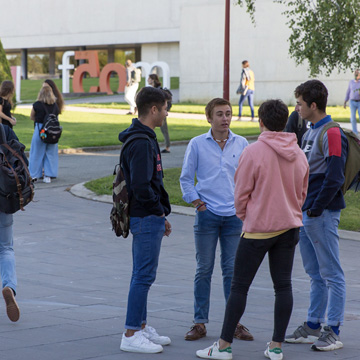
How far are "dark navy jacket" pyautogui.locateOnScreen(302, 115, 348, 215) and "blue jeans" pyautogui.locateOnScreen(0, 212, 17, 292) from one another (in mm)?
2316

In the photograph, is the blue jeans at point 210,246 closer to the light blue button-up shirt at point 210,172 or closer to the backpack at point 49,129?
the light blue button-up shirt at point 210,172

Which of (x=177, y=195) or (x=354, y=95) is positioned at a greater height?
(x=354, y=95)

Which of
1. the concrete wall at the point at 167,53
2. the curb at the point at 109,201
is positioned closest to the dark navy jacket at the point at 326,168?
the curb at the point at 109,201

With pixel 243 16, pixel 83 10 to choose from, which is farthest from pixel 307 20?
pixel 83 10

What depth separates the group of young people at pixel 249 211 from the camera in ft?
16.9

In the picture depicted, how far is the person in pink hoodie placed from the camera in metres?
5.11

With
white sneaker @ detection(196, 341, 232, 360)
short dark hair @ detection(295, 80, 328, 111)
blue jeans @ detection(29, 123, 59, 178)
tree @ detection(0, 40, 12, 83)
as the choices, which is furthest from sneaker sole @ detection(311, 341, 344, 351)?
tree @ detection(0, 40, 12, 83)

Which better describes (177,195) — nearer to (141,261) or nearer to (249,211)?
(141,261)

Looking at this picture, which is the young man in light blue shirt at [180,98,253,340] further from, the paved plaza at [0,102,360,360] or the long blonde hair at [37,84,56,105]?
the long blonde hair at [37,84,56,105]

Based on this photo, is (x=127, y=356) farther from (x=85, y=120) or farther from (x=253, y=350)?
(x=85, y=120)

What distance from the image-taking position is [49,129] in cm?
1416

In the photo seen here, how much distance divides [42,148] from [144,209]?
30.9 feet

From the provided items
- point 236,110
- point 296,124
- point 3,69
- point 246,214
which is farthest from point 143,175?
point 236,110

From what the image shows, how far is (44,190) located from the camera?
13.8 meters
